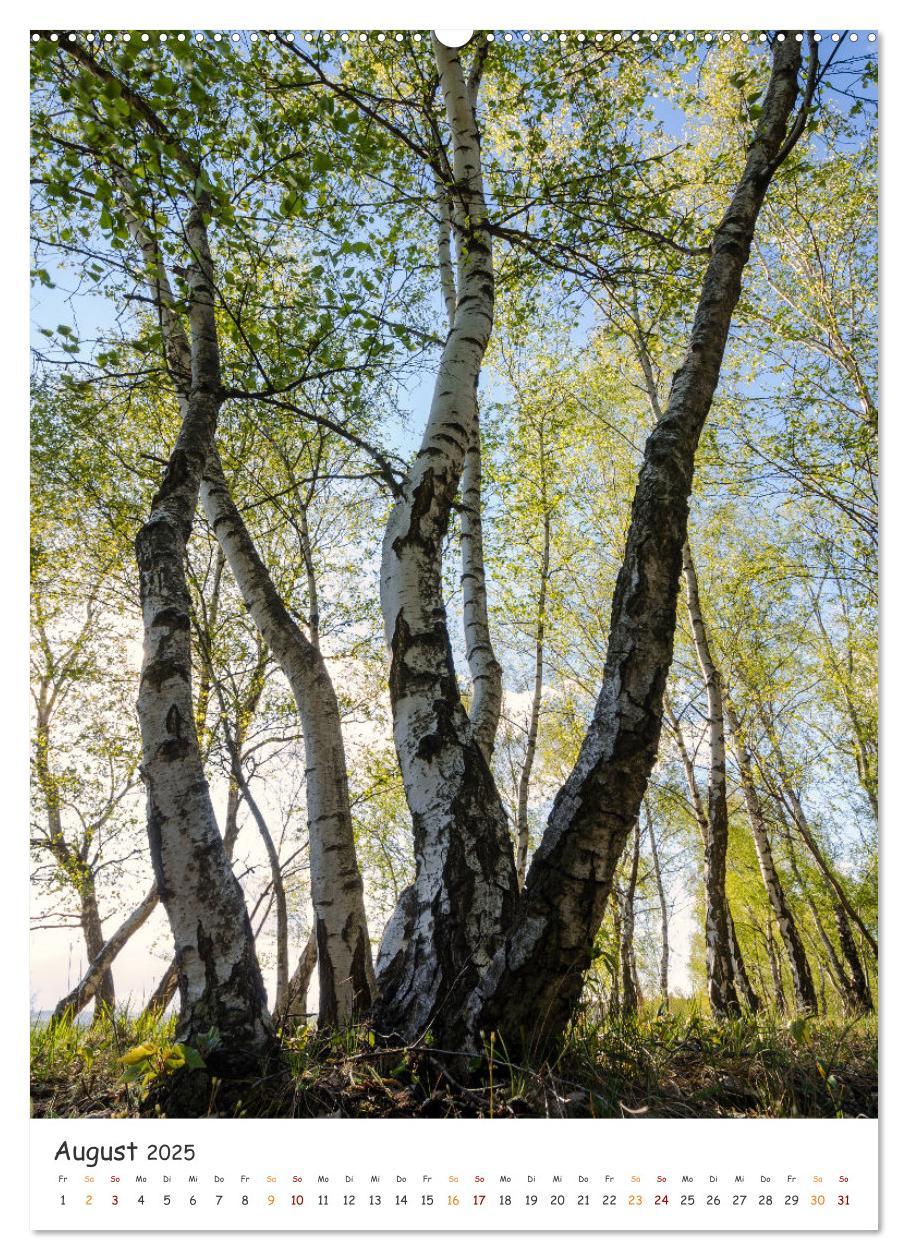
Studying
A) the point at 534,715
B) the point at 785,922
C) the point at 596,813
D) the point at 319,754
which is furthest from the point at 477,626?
the point at 785,922

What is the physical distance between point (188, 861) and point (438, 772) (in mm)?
941

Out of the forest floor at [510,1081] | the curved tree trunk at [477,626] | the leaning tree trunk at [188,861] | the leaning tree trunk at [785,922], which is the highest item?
the curved tree trunk at [477,626]

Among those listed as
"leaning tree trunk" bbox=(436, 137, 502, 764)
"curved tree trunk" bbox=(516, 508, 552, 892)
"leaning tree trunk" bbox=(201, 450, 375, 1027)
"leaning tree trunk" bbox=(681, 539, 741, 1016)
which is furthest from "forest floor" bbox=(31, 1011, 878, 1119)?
"curved tree trunk" bbox=(516, 508, 552, 892)

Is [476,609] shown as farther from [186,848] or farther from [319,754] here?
→ [186,848]

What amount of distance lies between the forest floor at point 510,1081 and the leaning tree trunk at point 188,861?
13cm

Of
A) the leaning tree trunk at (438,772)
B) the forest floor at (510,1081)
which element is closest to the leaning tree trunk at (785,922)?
the forest floor at (510,1081)

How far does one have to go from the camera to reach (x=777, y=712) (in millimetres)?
11375

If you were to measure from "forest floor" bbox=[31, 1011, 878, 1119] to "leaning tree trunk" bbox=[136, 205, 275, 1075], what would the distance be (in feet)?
0.42

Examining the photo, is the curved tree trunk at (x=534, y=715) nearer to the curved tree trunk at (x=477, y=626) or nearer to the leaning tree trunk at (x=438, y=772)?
the curved tree trunk at (x=477, y=626)

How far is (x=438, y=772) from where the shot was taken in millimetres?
2451

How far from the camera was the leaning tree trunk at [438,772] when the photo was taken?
2158 millimetres

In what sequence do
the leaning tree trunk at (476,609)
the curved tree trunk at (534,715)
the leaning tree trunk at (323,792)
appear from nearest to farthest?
the leaning tree trunk at (323,792) < the leaning tree trunk at (476,609) < the curved tree trunk at (534,715)
